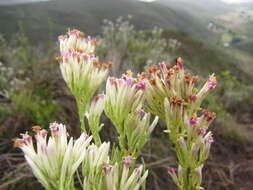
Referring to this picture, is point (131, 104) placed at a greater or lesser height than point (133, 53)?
greater

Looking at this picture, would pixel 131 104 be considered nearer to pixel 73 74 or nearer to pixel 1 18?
pixel 73 74

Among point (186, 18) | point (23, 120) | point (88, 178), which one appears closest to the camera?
point (88, 178)

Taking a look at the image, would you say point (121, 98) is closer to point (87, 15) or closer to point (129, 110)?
point (129, 110)

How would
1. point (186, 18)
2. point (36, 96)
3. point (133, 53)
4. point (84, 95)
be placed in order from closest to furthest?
point (84, 95), point (36, 96), point (133, 53), point (186, 18)

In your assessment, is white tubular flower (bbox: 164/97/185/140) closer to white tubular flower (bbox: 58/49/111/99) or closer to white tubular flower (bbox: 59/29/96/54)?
white tubular flower (bbox: 58/49/111/99)

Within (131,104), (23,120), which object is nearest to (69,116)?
(23,120)

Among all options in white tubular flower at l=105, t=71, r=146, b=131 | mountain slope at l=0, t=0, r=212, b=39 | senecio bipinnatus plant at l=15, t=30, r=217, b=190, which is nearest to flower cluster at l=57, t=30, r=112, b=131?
senecio bipinnatus plant at l=15, t=30, r=217, b=190
